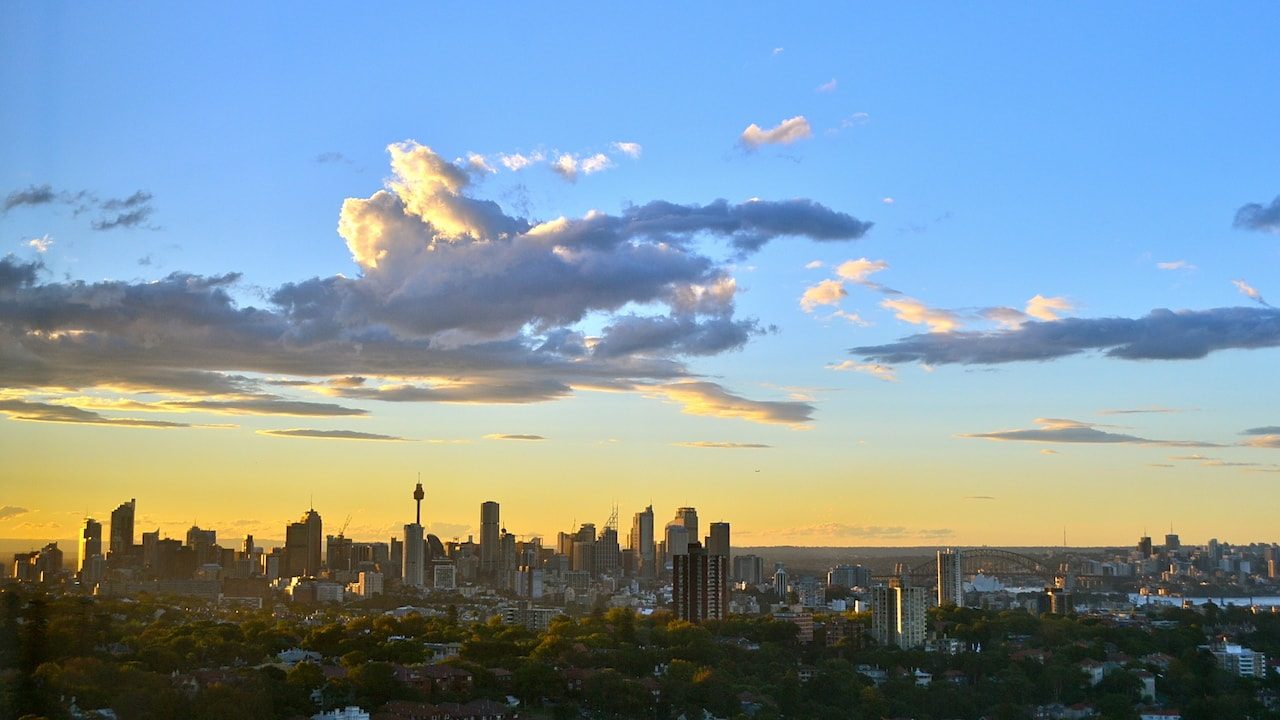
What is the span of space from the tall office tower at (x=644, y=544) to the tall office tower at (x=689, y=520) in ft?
6.36

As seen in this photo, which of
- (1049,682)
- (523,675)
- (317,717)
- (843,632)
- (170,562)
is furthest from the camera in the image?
(170,562)

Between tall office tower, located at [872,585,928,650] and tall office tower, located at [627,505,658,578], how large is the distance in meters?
30.4

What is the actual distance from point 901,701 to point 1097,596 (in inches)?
1352

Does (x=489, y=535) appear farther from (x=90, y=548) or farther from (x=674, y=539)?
(x=90, y=548)

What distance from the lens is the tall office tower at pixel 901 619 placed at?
26438 millimetres

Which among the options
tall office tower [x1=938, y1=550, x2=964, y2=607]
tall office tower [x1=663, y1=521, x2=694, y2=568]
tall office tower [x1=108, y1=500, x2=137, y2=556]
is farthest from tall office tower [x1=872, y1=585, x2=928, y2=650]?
tall office tower [x1=663, y1=521, x2=694, y2=568]

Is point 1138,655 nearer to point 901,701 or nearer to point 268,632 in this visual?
point 901,701

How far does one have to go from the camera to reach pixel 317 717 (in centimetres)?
1537

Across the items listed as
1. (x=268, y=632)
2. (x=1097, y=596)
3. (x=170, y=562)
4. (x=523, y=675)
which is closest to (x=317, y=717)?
(x=523, y=675)

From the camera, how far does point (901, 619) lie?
2672 centimetres

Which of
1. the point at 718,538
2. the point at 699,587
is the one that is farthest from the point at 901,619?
the point at 718,538

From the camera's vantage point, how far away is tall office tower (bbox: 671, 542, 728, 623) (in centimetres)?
3167

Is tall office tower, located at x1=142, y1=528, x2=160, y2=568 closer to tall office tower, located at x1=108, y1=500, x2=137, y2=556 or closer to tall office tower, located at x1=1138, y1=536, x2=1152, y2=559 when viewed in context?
tall office tower, located at x1=108, y1=500, x2=137, y2=556

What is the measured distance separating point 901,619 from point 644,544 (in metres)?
35.9
